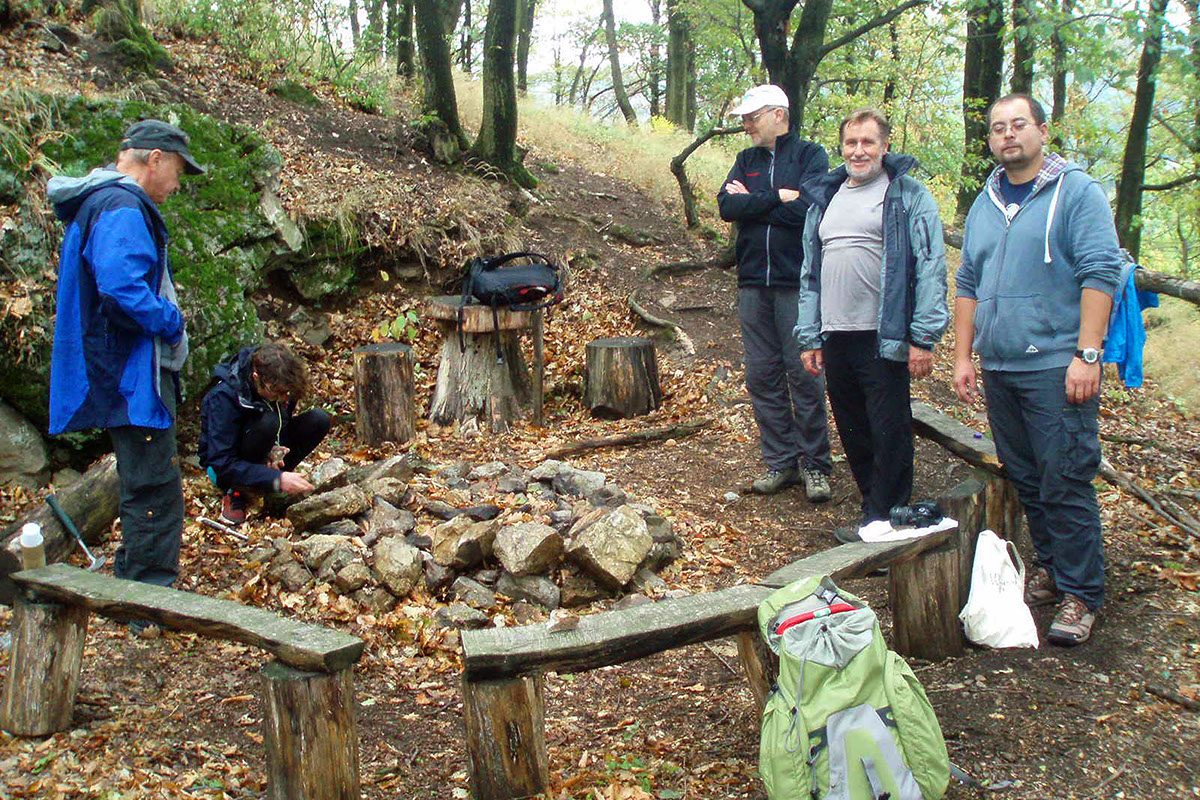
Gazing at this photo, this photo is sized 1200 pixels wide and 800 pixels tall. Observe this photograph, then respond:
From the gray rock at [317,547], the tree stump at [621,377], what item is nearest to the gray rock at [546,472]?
the gray rock at [317,547]

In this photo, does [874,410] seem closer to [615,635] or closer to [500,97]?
[615,635]

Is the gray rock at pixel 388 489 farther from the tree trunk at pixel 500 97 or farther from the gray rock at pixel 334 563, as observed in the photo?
the tree trunk at pixel 500 97

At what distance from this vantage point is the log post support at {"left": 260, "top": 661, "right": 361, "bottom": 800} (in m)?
2.70

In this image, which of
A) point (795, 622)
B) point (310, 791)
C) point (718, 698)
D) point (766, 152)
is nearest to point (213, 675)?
point (310, 791)

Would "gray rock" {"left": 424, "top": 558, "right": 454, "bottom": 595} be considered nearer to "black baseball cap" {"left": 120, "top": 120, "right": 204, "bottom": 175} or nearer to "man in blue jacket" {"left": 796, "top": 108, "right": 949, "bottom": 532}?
"man in blue jacket" {"left": 796, "top": 108, "right": 949, "bottom": 532}

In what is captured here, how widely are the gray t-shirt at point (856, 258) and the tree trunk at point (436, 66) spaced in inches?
272

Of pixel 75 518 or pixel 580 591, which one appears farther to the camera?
pixel 75 518

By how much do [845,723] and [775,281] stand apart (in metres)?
3.16

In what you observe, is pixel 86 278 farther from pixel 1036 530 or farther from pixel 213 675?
pixel 1036 530

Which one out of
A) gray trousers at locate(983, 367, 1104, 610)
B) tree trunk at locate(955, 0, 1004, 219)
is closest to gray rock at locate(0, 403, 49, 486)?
gray trousers at locate(983, 367, 1104, 610)

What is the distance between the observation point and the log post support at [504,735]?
2.77 m

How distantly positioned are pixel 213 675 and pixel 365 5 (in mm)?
17468

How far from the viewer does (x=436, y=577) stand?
14.5 feet

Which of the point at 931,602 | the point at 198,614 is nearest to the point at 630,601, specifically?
the point at 931,602
